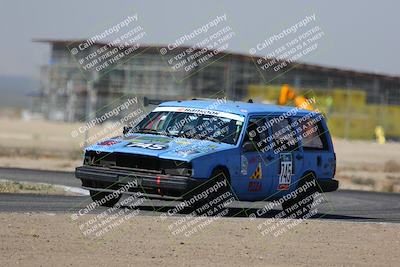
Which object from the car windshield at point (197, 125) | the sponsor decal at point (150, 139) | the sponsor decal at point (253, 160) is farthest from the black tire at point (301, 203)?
the sponsor decal at point (150, 139)

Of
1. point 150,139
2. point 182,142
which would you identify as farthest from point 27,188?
point 182,142

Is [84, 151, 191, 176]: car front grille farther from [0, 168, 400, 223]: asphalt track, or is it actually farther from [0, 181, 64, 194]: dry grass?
[0, 181, 64, 194]: dry grass

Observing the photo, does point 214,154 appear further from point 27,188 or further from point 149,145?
point 27,188

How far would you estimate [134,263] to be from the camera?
8.85 meters

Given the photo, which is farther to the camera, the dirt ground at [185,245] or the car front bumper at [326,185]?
the car front bumper at [326,185]

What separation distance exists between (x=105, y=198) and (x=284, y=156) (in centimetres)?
284

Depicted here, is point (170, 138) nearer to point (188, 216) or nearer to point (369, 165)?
point (188, 216)

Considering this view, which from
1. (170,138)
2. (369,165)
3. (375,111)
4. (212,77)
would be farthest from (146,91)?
(170,138)

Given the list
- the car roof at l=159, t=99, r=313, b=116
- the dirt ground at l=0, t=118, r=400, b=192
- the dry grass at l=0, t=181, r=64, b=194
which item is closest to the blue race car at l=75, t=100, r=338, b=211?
the car roof at l=159, t=99, r=313, b=116

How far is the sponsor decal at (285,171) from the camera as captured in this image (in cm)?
1490

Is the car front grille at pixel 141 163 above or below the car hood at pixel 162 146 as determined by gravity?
below

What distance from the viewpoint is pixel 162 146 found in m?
13.5

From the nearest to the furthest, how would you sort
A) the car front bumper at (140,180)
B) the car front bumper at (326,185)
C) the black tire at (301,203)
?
the car front bumper at (140,180) → the black tire at (301,203) → the car front bumper at (326,185)

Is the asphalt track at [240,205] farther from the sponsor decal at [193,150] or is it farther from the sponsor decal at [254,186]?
the sponsor decal at [193,150]
